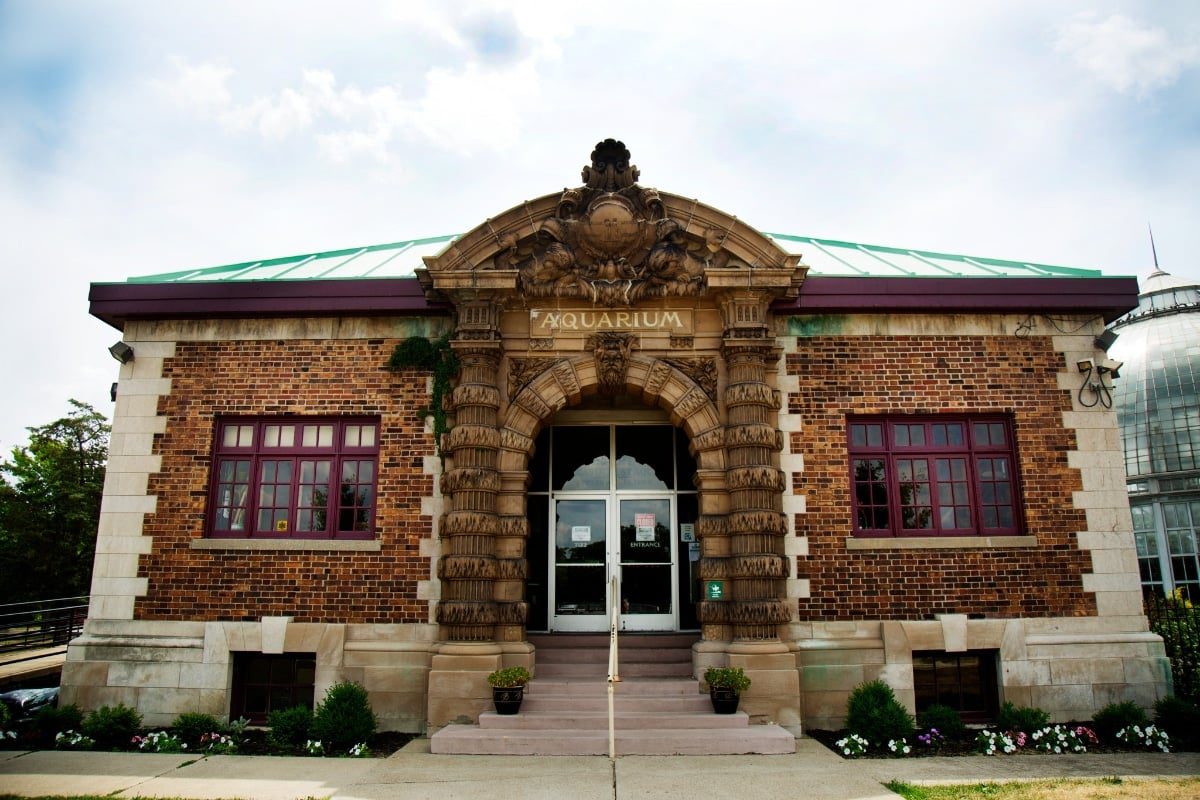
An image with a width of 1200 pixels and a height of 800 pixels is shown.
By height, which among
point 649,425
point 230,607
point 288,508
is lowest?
point 230,607

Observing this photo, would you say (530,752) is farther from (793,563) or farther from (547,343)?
(547,343)

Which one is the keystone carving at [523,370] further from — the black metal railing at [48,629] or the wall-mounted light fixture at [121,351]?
the black metal railing at [48,629]

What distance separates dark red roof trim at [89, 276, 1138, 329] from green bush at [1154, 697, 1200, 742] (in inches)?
203

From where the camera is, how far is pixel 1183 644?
1027cm

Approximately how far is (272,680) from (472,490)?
3735mm

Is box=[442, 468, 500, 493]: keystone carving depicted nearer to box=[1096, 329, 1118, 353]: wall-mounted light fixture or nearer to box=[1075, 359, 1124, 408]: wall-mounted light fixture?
box=[1075, 359, 1124, 408]: wall-mounted light fixture

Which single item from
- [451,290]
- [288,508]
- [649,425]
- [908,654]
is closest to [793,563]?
[908,654]

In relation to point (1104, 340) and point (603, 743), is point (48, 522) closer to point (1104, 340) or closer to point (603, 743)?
point (603, 743)

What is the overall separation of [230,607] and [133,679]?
4.69 ft

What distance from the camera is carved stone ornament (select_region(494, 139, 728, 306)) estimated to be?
33.5 feet

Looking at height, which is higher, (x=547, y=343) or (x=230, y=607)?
(x=547, y=343)

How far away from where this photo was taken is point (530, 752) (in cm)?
814

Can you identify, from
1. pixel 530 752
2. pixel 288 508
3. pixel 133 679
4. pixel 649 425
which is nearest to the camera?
pixel 530 752

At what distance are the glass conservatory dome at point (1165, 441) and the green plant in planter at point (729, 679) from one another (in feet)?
51.8
